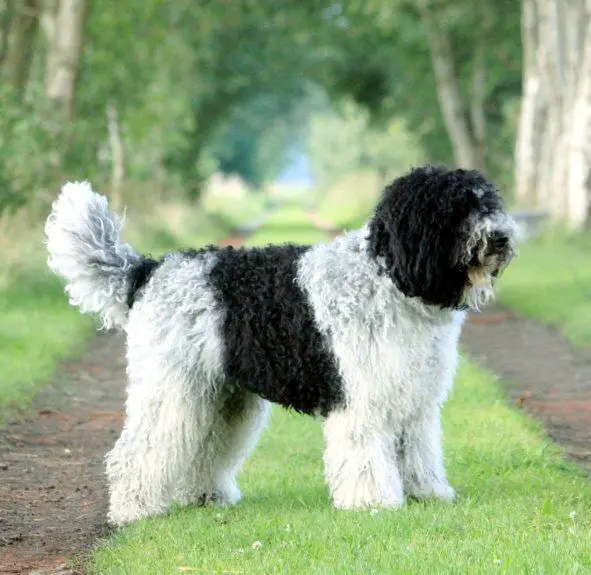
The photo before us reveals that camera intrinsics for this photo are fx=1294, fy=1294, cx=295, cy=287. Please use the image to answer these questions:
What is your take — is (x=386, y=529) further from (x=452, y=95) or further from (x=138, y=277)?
(x=452, y=95)

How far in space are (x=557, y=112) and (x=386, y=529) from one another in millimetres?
23226

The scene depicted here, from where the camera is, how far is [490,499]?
734 cm

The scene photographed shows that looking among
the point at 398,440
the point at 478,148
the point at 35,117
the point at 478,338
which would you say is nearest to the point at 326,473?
the point at 398,440

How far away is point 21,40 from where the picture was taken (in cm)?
2331

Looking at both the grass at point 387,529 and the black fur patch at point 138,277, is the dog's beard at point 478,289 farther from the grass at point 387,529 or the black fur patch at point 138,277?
the black fur patch at point 138,277

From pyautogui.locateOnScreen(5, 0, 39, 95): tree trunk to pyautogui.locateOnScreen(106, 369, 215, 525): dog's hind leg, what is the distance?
1614 cm

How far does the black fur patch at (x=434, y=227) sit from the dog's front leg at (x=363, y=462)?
2.47 feet

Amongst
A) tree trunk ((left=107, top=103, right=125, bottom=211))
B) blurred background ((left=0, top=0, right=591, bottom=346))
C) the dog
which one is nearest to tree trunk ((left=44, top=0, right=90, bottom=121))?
blurred background ((left=0, top=0, right=591, bottom=346))

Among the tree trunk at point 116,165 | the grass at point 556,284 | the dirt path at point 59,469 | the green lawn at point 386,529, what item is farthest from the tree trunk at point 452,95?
the green lawn at point 386,529

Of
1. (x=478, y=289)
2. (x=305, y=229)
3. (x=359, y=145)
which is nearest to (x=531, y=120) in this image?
(x=305, y=229)

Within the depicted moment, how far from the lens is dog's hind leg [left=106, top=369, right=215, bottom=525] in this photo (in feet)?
23.6

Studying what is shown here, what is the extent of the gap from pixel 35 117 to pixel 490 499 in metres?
12.7

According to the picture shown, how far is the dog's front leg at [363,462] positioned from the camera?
691 cm

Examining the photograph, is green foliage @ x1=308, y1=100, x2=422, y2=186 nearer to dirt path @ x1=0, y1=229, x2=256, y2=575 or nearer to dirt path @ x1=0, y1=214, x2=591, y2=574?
dirt path @ x1=0, y1=214, x2=591, y2=574
